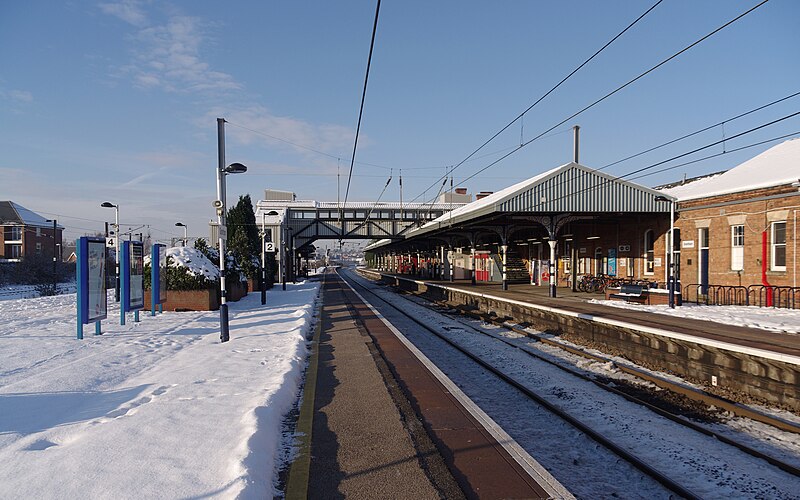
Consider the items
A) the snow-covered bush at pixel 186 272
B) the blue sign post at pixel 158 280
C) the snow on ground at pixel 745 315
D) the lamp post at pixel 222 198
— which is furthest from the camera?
the snow-covered bush at pixel 186 272

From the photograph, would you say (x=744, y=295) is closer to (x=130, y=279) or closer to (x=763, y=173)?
(x=763, y=173)

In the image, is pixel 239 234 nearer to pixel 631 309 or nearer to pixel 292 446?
pixel 631 309

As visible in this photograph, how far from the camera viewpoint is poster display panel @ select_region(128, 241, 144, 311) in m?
16.1

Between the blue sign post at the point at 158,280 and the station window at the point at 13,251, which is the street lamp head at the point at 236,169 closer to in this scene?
the blue sign post at the point at 158,280

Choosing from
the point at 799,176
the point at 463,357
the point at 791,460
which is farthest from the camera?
the point at 799,176

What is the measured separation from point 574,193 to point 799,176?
1019 centimetres

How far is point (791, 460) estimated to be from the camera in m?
6.46

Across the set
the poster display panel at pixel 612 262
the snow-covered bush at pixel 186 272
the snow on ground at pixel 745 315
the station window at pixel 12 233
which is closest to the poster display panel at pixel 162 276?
the snow-covered bush at pixel 186 272

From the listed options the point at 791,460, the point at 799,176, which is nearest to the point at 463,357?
the point at 791,460

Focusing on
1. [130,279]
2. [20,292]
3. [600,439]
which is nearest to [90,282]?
[130,279]

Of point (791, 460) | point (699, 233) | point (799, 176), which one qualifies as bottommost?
point (791, 460)

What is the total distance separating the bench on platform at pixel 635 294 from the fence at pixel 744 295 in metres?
2.44

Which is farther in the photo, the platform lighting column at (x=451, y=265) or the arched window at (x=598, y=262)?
the platform lighting column at (x=451, y=265)

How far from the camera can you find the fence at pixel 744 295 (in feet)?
59.8
